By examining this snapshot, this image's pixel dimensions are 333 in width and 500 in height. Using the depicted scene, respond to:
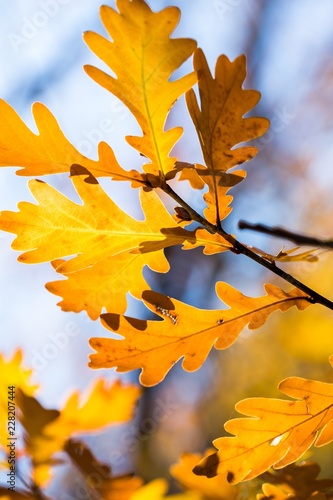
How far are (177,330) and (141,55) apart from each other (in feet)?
1.25

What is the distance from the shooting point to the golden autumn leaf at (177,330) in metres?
0.79

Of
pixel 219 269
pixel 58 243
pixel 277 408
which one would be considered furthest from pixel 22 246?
pixel 219 269

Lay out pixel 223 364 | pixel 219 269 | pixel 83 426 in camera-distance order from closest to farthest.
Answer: pixel 83 426 → pixel 223 364 → pixel 219 269

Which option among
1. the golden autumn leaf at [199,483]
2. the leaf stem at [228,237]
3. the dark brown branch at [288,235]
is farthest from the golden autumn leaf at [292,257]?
the golden autumn leaf at [199,483]

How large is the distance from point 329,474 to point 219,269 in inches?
63.4

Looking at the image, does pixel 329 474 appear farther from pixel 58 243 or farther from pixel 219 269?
pixel 58 243

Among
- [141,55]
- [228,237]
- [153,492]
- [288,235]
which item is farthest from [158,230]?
[153,492]

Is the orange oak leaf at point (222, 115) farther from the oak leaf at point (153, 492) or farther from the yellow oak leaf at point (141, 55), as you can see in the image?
the oak leaf at point (153, 492)

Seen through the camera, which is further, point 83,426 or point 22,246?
point 83,426

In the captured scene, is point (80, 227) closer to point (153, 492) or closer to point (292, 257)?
point (292, 257)

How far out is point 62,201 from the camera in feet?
2.64

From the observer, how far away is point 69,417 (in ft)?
3.85

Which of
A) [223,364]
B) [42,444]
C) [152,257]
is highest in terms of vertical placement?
[152,257]

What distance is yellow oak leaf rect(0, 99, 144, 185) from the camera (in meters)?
0.72
